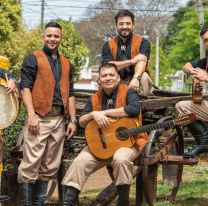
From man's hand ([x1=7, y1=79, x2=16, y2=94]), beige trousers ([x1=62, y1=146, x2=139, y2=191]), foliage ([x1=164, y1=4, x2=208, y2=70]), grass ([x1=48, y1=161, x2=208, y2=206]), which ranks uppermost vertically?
foliage ([x1=164, y1=4, x2=208, y2=70])

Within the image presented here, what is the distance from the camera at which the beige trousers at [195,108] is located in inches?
270

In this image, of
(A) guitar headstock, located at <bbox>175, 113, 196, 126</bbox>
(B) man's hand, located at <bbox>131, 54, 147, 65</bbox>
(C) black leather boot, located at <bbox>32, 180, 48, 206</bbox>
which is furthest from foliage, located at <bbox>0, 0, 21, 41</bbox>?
(A) guitar headstock, located at <bbox>175, 113, 196, 126</bbox>

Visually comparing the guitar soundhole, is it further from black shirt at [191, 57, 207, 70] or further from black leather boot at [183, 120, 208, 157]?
black shirt at [191, 57, 207, 70]

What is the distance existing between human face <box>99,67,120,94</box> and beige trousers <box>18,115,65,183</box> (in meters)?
0.68

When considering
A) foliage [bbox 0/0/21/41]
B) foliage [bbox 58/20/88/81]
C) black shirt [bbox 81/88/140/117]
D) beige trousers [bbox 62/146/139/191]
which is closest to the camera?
beige trousers [bbox 62/146/139/191]

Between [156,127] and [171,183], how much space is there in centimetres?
302

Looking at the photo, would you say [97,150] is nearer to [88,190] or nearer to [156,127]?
[156,127]

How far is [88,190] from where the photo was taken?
9773 millimetres

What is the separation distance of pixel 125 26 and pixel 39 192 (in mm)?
2218

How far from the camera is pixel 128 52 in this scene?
7027mm

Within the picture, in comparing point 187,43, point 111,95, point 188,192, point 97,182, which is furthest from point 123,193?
point 187,43

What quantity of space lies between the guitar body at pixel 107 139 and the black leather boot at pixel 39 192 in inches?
28.6

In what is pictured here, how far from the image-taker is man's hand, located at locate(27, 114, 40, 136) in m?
6.24

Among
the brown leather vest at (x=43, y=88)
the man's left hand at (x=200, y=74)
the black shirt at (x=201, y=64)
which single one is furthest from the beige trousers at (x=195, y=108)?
the brown leather vest at (x=43, y=88)
